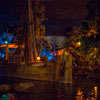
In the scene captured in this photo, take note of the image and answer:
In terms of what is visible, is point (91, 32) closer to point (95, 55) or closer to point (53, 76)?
point (95, 55)

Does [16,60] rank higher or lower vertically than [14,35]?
lower

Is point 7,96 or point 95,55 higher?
point 95,55

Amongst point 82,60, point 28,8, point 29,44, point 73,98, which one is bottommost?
point 73,98

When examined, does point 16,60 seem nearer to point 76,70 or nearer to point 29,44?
point 29,44

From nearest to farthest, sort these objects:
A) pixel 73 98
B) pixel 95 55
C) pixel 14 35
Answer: pixel 73 98
pixel 95 55
pixel 14 35

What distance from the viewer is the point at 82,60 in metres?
37.8

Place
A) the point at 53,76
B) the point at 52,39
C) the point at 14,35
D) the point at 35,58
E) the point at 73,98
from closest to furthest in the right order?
the point at 73,98, the point at 53,76, the point at 35,58, the point at 14,35, the point at 52,39

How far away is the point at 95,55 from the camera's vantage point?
37.4 m

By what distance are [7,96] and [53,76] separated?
9.60 m

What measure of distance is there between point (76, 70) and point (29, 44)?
8.51 meters

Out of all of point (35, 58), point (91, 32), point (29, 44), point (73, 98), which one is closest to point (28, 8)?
point (29, 44)

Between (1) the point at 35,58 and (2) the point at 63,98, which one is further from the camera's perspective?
(1) the point at 35,58

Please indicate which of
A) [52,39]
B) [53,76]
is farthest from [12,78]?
[52,39]

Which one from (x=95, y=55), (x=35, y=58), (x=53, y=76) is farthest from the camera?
(x=95, y=55)
